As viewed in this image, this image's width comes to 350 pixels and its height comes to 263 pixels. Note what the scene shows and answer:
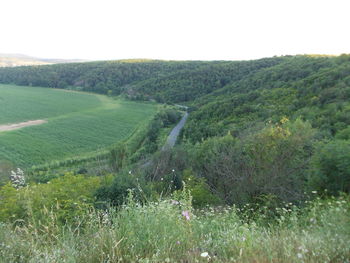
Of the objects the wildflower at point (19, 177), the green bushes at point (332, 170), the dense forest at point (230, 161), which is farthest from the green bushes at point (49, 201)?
the green bushes at point (332, 170)

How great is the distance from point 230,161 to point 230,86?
7021cm

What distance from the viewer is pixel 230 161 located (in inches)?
476

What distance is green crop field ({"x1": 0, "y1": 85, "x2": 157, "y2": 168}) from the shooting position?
39062 millimetres

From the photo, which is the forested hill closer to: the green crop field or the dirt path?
the green crop field

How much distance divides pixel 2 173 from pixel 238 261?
95.6 ft

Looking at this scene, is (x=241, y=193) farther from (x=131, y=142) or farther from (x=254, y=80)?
(x=254, y=80)

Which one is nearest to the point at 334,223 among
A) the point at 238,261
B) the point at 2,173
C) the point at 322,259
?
the point at 322,259

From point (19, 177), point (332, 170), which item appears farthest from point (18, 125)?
point (332, 170)

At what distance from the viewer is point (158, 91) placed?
99062 millimetres

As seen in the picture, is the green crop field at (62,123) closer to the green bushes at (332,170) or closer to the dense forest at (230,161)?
the dense forest at (230,161)

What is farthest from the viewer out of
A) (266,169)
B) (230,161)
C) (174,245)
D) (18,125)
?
(18,125)

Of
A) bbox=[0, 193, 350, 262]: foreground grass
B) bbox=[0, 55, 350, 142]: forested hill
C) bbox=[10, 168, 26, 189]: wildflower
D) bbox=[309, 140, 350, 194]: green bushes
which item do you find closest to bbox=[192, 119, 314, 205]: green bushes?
bbox=[309, 140, 350, 194]: green bushes

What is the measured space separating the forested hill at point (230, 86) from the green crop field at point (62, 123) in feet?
50.2

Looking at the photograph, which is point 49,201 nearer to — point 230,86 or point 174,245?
point 174,245
